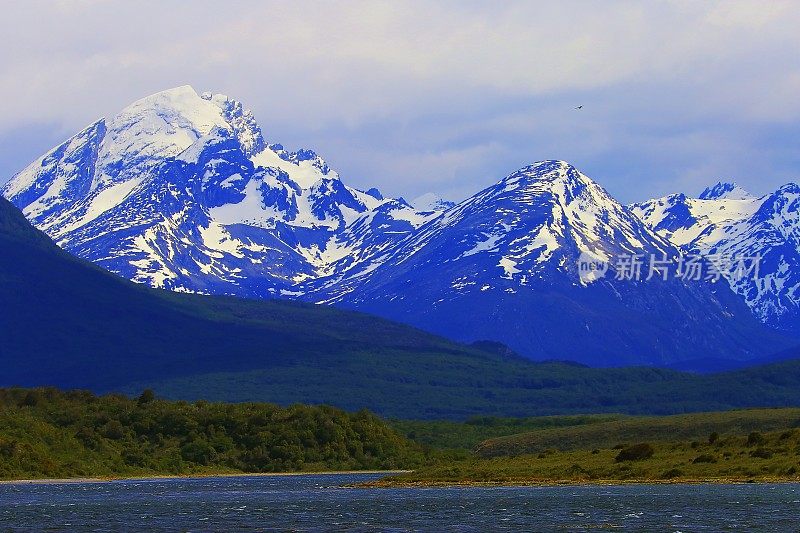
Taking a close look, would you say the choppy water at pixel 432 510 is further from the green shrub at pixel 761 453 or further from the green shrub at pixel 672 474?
the green shrub at pixel 761 453

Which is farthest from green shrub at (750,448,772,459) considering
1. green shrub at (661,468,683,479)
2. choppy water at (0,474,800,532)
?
choppy water at (0,474,800,532)

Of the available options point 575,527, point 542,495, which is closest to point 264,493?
point 542,495

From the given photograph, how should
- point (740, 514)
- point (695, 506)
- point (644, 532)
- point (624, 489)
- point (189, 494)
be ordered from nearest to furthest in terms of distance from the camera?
point (644, 532) → point (740, 514) → point (695, 506) → point (624, 489) → point (189, 494)

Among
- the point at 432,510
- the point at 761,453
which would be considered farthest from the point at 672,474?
the point at 432,510

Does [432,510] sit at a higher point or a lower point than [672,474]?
lower

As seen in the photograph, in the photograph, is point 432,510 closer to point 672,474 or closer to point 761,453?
point 672,474

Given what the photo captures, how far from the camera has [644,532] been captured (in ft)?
393

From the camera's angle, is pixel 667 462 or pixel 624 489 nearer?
pixel 624 489

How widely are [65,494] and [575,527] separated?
287 feet

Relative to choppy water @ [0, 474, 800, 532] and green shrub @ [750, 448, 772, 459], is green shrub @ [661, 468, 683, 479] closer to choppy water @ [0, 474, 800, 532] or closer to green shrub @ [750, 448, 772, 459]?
choppy water @ [0, 474, 800, 532]

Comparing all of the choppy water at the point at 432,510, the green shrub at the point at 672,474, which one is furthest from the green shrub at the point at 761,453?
the choppy water at the point at 432,510

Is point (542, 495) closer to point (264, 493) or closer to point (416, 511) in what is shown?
point (416, 511)

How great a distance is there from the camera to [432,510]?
15000 centimetres

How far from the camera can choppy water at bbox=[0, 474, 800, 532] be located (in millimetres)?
129375
